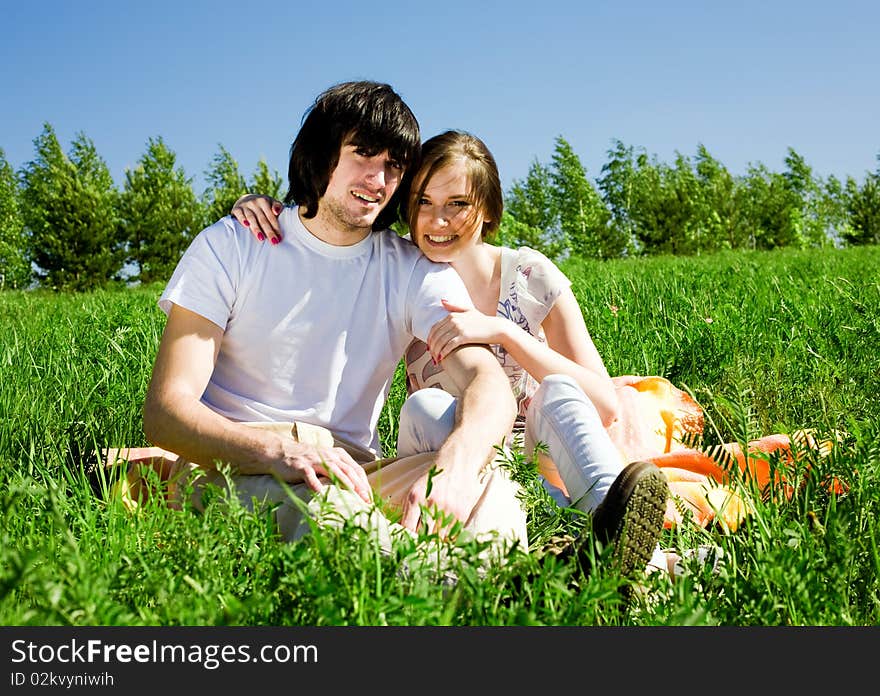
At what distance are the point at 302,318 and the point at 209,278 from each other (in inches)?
13.8

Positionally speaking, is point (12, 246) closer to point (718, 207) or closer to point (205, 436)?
point (718, 207)

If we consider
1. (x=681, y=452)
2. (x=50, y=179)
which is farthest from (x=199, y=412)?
(x=50, y=179)

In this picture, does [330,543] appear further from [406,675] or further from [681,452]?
[681,452]

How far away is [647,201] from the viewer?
3612 centimetres

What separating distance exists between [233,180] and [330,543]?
37.2 metres

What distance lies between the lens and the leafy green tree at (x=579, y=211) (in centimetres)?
3547

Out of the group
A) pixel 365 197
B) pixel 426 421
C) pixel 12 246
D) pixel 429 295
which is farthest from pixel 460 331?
pixel 12 246

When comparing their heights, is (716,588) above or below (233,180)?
below

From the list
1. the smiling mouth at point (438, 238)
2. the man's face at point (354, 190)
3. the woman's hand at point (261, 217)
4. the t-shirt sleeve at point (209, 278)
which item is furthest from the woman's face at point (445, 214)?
the t-shirt sleeve at point (209, 278)

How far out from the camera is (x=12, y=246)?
3531 cm

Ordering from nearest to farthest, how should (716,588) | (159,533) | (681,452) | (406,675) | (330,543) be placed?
(406,675)
(330,543)
(716,588)
(159,533)
(681,452)

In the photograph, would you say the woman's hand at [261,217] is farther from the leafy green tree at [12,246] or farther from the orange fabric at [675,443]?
the leafy green tree at [12,246]

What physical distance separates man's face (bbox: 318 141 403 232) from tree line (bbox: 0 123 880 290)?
85.0ft

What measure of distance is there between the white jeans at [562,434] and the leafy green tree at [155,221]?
31.6 m
